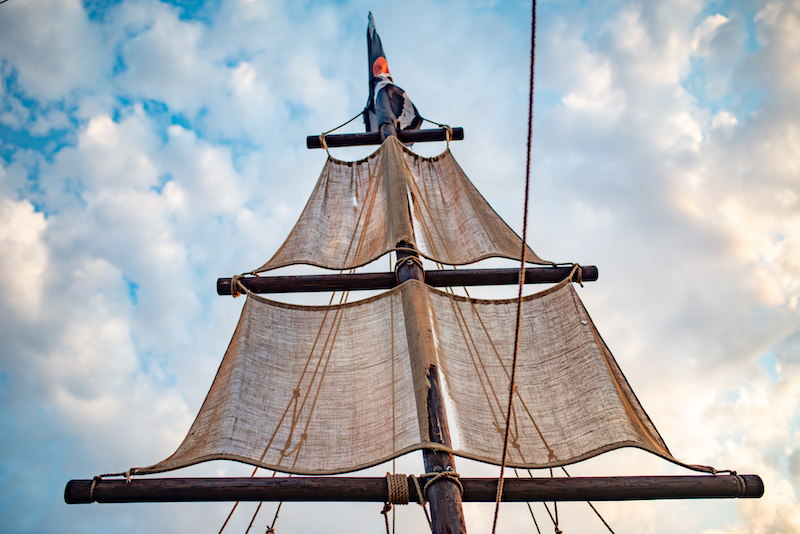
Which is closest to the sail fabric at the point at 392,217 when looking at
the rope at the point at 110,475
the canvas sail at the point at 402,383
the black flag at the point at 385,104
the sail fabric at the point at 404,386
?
the canvas sail at the point at 402,383

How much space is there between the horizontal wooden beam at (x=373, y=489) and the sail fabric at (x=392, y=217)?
250 cm

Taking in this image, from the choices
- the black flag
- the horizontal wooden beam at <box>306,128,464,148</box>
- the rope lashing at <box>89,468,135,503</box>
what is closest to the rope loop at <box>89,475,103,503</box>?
the rope lashing at <box>89,468,135,503</box>

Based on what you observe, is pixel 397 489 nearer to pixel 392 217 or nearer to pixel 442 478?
pixel 442 478

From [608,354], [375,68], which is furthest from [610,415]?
[375,68]

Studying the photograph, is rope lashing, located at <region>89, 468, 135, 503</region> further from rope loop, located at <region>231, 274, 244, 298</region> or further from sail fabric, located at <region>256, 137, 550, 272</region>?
sail fabric, located at <region>256, 137, 550, 272</region>

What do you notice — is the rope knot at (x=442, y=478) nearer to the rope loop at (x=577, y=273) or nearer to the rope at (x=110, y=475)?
the rope at (x=110, y=475)

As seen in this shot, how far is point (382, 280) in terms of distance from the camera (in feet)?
16.6

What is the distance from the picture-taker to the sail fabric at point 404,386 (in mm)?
3498

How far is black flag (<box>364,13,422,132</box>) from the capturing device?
7.43 m

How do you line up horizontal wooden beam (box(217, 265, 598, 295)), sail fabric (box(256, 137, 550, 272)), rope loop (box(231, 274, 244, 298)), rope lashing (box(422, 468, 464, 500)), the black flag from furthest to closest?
the black flag, sail fabric (box(256, 137, 550, 272)), horizontal wooden beam (box(217, 265, 598, 295)), rope loop (box(231, 274, 244, 298)), rope lashing (box(422, 468, 464, 500))

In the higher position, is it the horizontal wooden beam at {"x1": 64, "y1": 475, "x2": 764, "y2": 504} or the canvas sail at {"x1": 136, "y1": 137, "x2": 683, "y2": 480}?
the canvas sail at {"x1": 136, "y1": 137, "x2": 683, "y2": 480}

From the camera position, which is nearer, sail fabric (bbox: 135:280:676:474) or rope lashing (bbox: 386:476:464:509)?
rope lashing (bbox: 386:476:464:509)

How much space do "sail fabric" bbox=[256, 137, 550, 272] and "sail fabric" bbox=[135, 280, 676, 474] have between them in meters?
0.90

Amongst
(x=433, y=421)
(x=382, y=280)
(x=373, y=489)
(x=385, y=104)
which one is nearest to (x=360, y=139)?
(x=385, y=104)
